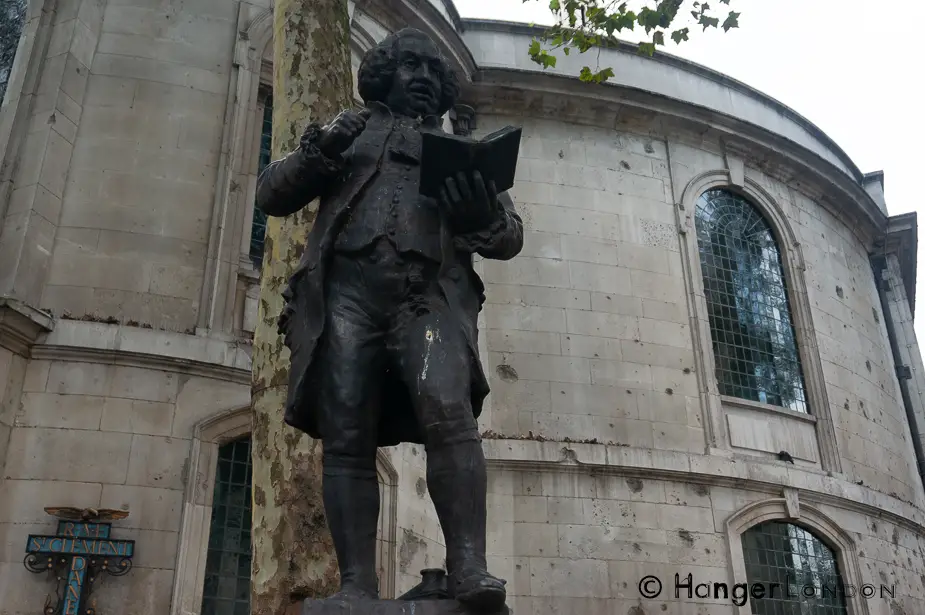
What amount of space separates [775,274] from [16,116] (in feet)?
41.3

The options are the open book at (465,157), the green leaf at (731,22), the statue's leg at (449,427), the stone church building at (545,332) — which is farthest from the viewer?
the green leaf at (731,22)

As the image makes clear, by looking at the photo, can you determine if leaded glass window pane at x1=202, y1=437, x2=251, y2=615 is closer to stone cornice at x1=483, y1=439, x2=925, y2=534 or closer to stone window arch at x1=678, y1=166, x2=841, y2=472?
stone cornice at x1=483, y1=439, x2=925, y2=534

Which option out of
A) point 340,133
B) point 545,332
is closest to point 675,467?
point 545,332

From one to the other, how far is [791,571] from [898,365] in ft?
23.2

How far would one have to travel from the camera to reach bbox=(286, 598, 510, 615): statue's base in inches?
103

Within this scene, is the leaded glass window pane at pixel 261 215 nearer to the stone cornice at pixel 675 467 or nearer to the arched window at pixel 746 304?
the stone cornice at pixel 675 467

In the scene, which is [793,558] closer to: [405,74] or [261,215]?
[261,215]

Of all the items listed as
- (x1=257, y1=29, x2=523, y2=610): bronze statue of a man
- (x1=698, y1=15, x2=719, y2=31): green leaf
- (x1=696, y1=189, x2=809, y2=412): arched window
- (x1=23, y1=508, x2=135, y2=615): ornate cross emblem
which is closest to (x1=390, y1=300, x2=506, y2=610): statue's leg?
(x1=257, y1=29, x2=523, y2=610): bronze statue of a man

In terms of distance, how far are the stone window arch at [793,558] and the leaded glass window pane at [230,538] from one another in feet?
23.0

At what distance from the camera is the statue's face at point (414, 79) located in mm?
3520

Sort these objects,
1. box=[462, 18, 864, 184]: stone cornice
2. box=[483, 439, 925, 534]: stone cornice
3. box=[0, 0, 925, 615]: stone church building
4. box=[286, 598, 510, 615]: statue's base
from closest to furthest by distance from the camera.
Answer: box=[286, 598, 510, 615]: statue's base, box=[0, 0, 925, 615]: stone church building, box=[483, 439, 925, 534]: stone cornice, box=[462, 18, 864, 184]: stone cornice

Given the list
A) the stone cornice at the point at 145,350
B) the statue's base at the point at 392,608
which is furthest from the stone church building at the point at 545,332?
the statue's base at the point at 392,608

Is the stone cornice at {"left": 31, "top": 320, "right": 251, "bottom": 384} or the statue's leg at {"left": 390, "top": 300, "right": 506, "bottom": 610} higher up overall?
the stone cornice at {"left": 31, "top": 320, "right": 251, "bottom": 384}

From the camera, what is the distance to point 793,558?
1271cm
